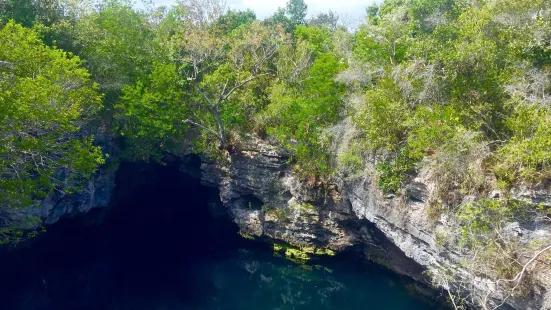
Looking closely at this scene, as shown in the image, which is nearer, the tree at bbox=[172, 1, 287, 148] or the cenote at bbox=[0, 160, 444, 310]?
the cenote at bbox=[0, 160, 444, 310]

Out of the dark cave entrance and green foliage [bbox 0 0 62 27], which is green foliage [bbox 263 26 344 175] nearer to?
the dark cave entrance

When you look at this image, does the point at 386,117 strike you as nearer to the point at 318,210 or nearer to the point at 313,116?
the point at 313,116

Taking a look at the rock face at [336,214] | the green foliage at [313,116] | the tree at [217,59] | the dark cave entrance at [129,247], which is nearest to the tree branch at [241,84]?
the tree at [217,59]

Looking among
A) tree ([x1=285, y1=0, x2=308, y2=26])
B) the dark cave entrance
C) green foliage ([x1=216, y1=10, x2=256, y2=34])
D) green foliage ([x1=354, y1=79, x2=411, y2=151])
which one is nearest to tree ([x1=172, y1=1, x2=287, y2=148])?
green foliage ([x1=216, y1=10, x2=256, y2=34])

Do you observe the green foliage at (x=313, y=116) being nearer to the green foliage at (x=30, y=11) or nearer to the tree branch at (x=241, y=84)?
the tree branch at (x=241, y=84)

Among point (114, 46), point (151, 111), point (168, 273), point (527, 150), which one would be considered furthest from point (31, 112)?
point (527, 150)

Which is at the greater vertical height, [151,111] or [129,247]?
[151,111]
